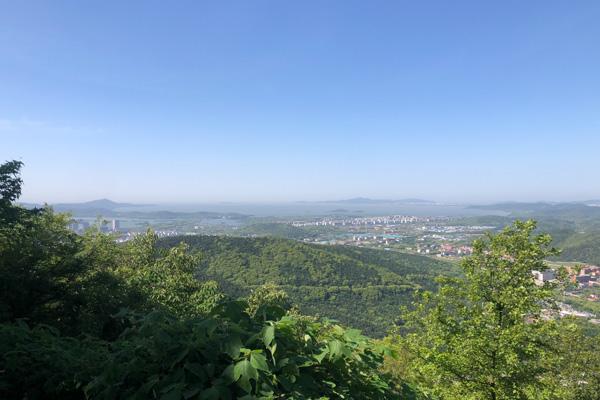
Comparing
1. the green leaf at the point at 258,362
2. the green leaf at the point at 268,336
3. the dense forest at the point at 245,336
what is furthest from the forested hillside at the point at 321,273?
the green leaf at the point at 258,362

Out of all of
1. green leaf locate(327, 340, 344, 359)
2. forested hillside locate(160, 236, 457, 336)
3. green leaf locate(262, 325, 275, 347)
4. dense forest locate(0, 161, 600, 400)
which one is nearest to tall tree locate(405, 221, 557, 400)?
dense forest locate(0, 161, 600, 400)

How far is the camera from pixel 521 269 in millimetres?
9586

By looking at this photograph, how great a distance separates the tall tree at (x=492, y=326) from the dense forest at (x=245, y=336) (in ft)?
0.11

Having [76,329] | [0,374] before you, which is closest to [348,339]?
[0,374]

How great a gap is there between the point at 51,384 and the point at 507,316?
1036cm

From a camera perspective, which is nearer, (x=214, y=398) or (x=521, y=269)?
(x=214, y=398)

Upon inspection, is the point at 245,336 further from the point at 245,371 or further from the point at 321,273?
the point at 321,273

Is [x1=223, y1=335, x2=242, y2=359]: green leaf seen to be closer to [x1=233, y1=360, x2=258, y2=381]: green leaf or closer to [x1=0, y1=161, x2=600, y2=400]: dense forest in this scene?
[x1=0, y1=161, x2=600, y2=400]: dense forest

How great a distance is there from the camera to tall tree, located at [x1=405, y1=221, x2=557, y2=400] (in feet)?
28.7

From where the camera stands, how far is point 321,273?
94.5m

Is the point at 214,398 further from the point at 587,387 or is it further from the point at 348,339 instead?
the point at 587,387

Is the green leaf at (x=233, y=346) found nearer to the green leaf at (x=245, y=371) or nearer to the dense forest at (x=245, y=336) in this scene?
the dense forest at (x=245, y=336)

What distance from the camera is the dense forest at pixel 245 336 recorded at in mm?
2023

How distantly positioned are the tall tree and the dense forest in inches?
1.4
